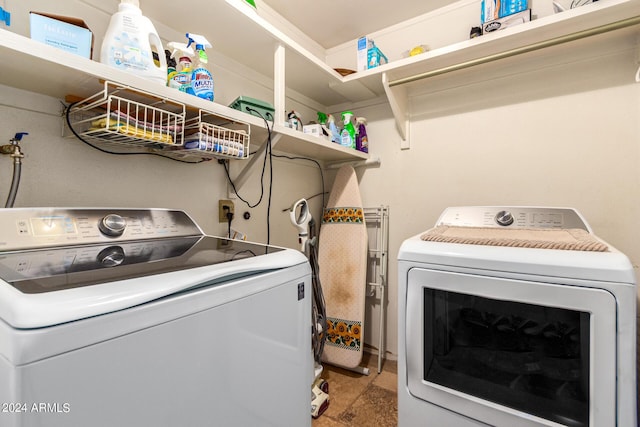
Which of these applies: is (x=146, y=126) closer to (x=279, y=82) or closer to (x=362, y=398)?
(x=279, y=82)

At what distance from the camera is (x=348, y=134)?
209cm

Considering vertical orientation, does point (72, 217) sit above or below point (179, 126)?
below

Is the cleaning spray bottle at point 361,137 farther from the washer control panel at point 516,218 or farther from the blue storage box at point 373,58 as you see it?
the washer control panel at point 516,218

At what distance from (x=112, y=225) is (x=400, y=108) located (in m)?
1.87

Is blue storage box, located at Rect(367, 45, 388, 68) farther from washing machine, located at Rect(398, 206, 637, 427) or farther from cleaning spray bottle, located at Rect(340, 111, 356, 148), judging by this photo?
washing machine, located at Rect(398, 206, 637, 427)

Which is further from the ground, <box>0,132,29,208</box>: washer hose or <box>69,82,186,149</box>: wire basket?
<box>69,82,186,149</box>: wire basket

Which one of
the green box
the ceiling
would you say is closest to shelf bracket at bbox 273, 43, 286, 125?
the green box

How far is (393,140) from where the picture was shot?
2248 millimetres

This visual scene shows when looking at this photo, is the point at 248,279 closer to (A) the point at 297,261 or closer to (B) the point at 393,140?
(A) the point at 297,261

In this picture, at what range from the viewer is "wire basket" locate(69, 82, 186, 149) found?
925 millimetres

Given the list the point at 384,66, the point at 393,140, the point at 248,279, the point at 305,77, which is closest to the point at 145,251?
the point at 248,279

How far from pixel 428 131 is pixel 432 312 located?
1.42m

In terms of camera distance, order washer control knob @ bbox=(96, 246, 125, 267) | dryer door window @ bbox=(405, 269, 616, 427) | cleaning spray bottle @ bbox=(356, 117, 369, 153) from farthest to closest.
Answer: cleaning spray bottle @ bbox=(356, 117, 369, 153) → dryer door window @ bbox=(405, 269, 616, 427) → washer control knob @ bbox=(96, 246, 125, 267)

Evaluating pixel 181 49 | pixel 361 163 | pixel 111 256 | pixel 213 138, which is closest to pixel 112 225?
pixel 111 256
